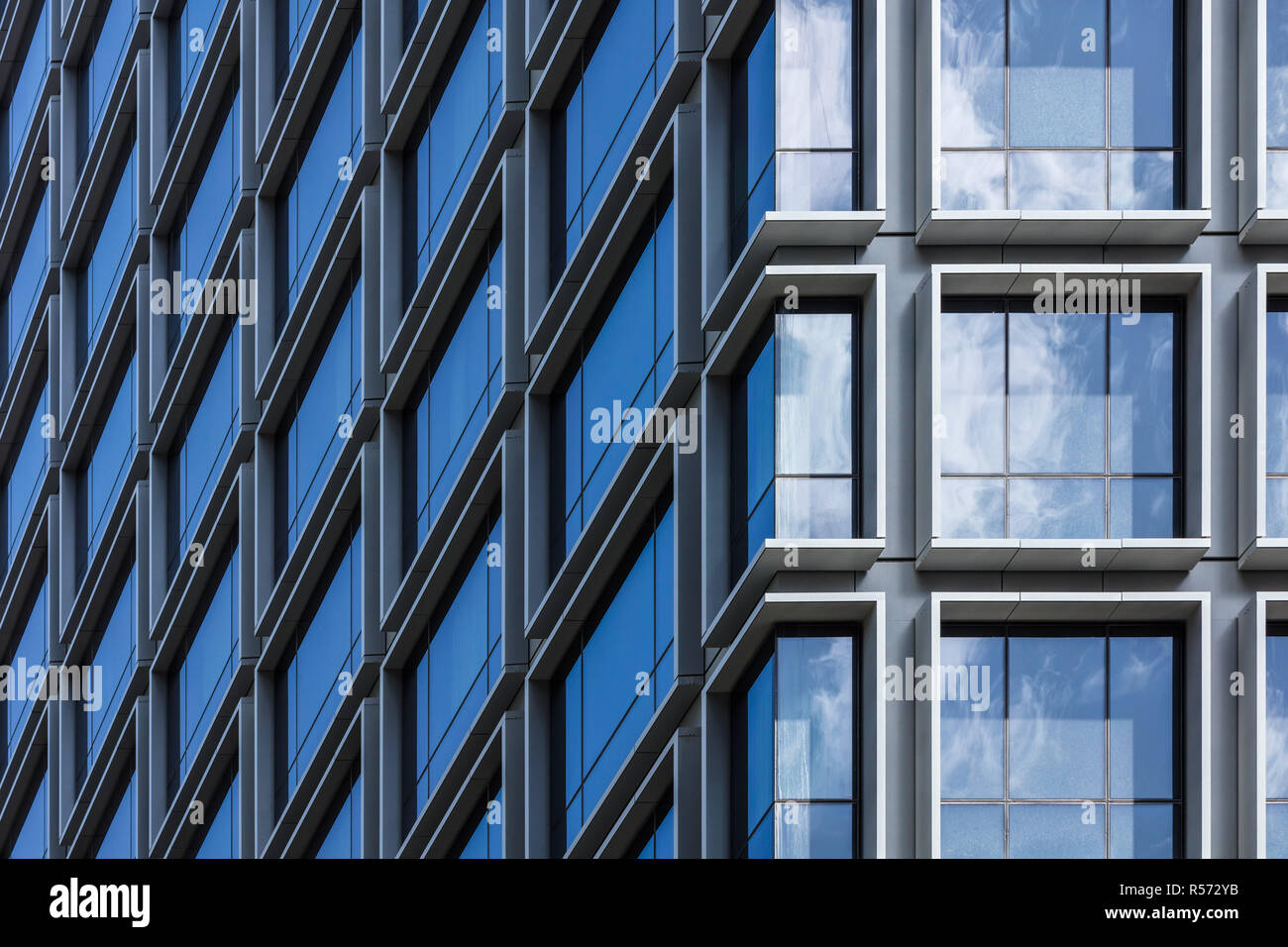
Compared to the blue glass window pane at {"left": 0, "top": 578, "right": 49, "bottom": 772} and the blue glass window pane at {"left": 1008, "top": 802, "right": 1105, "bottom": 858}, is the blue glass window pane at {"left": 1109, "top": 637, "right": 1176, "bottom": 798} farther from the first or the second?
the blue glass window pane at {"left": 0, "top": 578, "right": 49, "bottom": 772}

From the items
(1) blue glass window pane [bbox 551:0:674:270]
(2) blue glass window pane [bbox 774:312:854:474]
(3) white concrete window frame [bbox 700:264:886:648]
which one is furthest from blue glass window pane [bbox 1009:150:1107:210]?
(1) blue glass window pane [bbox 551:0:674:270]

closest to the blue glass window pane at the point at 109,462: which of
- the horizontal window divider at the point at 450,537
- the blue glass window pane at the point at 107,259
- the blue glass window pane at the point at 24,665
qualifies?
the blue glass window pane at the point at 107,259

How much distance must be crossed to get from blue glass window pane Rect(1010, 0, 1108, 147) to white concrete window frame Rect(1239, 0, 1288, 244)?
4.89ft

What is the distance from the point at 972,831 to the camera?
96.6ft

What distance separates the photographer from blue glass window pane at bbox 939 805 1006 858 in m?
29.3

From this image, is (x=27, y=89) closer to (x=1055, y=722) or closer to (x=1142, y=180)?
(x=1142, y=180)

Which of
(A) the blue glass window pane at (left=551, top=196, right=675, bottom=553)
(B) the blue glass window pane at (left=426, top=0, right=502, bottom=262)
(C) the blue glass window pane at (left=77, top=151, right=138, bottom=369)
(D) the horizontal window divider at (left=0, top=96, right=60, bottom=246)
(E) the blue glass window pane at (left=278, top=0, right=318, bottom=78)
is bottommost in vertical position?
(A) the blue glass window pane at (left=551, top=196, right=675, bottom=553)

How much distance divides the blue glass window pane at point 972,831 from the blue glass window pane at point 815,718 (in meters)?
1.06

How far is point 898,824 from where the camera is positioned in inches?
1154

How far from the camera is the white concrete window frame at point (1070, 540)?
2958cm

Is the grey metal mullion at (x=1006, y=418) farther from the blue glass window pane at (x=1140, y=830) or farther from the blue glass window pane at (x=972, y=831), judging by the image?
the blue glass window pane at (x=1140, y=830)

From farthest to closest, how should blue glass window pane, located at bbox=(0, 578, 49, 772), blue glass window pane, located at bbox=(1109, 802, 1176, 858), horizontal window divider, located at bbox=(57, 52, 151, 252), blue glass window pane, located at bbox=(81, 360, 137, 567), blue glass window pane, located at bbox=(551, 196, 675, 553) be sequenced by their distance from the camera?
blue glass window pane, located at bbox=(0, 578, 49, 772), blue glass window pane, located at bbox=(81, 360, 137, 567), horizontal window divider, located at bbox=(57, 52, 151, 252), blue glass window pane, located at bbox=(551, 196, 675, 553), blue glass window pane, located at bbox=(1109, 802, 1176, 858)

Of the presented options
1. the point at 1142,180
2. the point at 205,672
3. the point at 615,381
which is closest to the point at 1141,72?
the point at 1142,180

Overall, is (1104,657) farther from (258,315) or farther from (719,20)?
(258,315)
